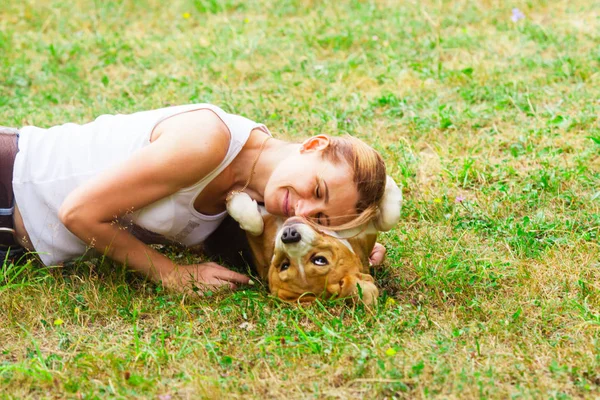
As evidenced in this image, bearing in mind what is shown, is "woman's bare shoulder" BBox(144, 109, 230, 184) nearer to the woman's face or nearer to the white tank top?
the white tank top

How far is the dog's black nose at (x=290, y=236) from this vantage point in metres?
2.77

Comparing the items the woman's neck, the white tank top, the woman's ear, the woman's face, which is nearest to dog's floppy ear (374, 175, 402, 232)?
the woman's face

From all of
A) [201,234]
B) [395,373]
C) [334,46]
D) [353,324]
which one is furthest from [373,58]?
[395,373]

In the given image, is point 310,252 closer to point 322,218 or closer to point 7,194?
point 322,218

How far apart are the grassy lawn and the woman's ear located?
0.59 metres

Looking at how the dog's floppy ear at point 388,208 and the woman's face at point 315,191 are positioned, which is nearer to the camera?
the woman's face at point 315,191

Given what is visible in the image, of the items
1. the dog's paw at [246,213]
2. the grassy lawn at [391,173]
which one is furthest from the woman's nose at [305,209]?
the grassy lawn at [391,173]

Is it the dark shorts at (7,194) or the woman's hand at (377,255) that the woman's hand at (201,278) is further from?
the dark shorts at (7,194)

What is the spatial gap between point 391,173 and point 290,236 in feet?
5.37

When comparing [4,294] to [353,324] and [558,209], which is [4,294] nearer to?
[353,324]

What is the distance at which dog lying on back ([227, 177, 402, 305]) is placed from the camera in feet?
9.34

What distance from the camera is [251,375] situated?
261cm

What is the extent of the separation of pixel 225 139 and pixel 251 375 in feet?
3.18

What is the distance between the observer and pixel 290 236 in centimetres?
277
